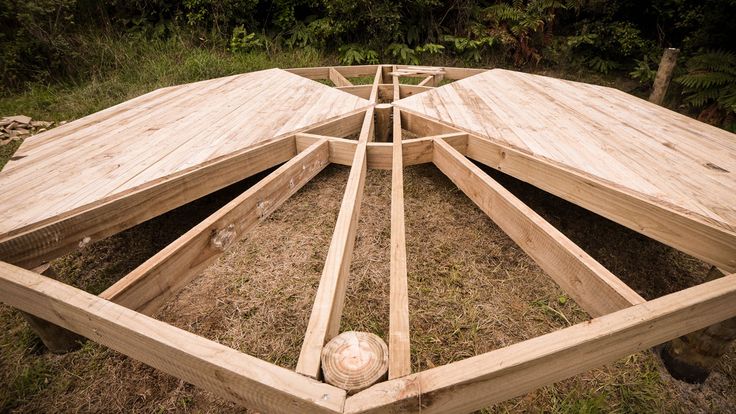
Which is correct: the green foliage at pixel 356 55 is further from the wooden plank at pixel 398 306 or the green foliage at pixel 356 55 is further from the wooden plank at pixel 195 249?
the wooden plank at pixel 398 306

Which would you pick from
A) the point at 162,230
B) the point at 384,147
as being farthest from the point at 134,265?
the point at 384,147

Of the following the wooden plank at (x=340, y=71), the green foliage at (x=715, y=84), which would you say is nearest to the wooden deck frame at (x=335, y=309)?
the wooden plank at (x=340, y=71)

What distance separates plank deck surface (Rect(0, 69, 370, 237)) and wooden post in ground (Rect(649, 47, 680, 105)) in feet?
14.8

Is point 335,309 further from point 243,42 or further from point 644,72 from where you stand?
point 644,72

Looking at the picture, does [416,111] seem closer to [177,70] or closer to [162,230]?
[162,230]

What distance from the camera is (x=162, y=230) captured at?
3.10 meters

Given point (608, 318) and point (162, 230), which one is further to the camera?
point (162, 230)

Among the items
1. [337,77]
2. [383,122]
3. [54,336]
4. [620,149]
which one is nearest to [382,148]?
[383,122]

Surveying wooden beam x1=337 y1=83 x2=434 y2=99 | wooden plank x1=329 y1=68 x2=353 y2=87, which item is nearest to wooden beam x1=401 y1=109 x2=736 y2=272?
wooden beam x1=337 y1=83 x2=434 y2=99

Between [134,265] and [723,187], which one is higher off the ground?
[723,187]

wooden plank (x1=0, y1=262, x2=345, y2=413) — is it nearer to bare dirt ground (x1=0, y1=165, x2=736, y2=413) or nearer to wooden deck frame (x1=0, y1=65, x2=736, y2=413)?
wooden deck frame (x1=0, y1=65, x2=736, y2=413)

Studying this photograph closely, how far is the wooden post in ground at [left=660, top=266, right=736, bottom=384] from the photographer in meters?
1.80

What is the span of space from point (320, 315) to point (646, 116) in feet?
12.1

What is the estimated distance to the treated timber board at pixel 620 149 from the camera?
1.81 metres
